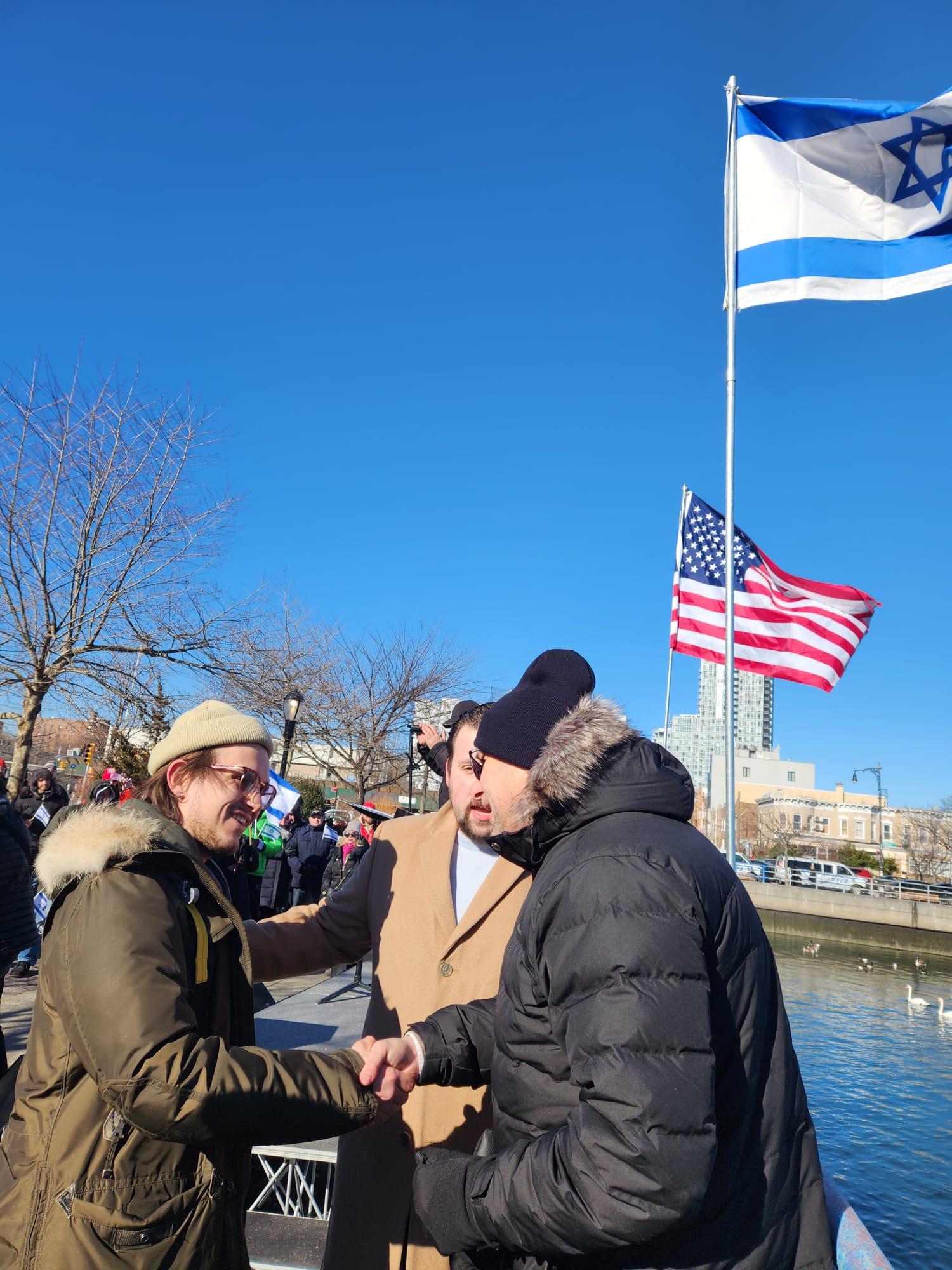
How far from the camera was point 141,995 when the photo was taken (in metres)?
1.65

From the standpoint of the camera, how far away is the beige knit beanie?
7.38 ft

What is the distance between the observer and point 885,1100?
381 inches

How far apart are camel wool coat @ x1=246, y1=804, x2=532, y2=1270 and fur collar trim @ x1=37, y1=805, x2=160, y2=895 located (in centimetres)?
95

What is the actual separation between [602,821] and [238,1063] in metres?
0.85

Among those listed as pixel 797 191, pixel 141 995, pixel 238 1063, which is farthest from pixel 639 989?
pixel 797 191

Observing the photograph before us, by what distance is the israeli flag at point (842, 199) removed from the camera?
25.7 ft

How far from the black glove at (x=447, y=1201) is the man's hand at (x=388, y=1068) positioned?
27 centimetres

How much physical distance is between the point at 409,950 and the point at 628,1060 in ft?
4.64

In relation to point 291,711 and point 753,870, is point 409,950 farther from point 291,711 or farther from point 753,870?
point 753,870

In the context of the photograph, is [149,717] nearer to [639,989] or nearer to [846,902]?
[639,989]

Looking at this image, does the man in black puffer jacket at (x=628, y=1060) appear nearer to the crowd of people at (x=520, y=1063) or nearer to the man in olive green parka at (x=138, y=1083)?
the crowd of people at (x=520, y=1063)

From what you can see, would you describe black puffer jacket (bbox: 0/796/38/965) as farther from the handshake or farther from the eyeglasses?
the handshake

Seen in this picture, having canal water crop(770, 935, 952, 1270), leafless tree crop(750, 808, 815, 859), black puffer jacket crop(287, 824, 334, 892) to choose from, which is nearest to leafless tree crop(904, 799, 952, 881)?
leafless tree crop(750, 808, 815, 859)

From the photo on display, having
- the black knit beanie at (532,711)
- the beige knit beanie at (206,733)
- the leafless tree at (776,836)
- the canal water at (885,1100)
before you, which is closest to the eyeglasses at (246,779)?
the beige knit beanie at (206,733)
